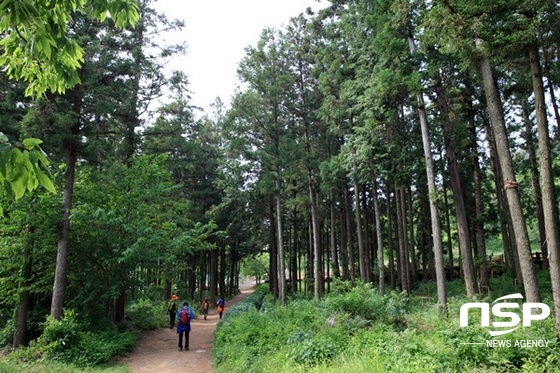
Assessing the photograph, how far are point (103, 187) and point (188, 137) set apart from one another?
10.1m

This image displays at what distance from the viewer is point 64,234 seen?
1186 cm

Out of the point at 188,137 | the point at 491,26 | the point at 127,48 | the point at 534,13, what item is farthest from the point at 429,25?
the point at 188,137

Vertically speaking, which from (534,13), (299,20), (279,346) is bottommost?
(279,346)

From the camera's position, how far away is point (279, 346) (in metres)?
8.63

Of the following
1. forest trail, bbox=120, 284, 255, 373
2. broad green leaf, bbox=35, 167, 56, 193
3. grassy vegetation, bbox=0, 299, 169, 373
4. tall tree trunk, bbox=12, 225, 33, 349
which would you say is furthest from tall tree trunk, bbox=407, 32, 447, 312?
tall tree trunk, bbox=12, 225, 33, 349

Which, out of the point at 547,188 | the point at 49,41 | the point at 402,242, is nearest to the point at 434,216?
the point at 547,188

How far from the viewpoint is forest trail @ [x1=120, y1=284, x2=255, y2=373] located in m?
9.60

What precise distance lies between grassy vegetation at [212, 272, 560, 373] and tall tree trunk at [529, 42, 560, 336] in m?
1.00

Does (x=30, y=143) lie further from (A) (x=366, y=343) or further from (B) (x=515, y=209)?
(B) (x=515, y=209)

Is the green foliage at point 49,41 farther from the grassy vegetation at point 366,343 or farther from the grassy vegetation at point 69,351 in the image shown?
the grassy vegetation at point 69,351

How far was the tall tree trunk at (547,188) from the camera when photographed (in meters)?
6.85

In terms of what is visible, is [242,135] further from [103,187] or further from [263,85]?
[103,187]

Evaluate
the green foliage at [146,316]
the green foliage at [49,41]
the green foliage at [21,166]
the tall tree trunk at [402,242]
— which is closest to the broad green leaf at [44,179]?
the green foliage at [21,166]
